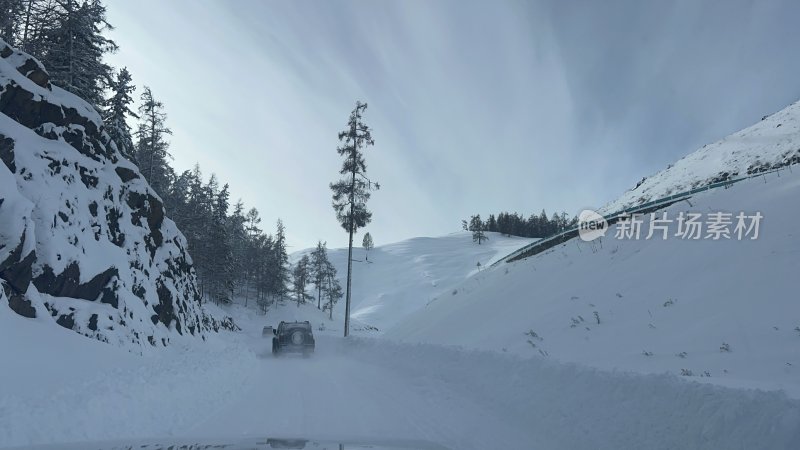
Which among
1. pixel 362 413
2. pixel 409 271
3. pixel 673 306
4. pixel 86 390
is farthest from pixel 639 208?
pixel 409 271

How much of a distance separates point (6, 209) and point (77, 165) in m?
6.38

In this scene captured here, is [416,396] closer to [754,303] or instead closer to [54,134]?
[754,303]

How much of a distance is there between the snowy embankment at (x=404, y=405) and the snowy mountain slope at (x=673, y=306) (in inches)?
27.2

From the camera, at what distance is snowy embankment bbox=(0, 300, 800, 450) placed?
16.0ft

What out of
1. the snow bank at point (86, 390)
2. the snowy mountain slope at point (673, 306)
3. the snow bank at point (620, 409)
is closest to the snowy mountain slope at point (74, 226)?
the snow bank at point (86, 390)

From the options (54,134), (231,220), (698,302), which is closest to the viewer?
(698,302)

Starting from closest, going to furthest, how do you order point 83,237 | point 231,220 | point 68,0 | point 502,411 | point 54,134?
point 502,411 → point 83,237 → point 54,134 → point 68,0 → point 231,220

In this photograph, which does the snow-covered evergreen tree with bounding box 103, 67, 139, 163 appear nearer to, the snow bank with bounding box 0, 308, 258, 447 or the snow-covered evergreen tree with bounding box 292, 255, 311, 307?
the snow bank with bounding box 0, 308, 258, 447

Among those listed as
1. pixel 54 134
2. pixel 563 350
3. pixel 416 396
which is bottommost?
pixel 416 396

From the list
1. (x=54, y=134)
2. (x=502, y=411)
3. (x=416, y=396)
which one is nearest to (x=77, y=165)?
(x=54, y=134)

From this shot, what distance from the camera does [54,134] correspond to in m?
17.3

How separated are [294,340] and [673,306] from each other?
1677 centimetres

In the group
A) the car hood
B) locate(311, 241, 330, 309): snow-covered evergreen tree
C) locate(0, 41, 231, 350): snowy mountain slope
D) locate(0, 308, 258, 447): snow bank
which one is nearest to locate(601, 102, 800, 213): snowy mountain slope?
the car hood

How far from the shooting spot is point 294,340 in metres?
22.7
